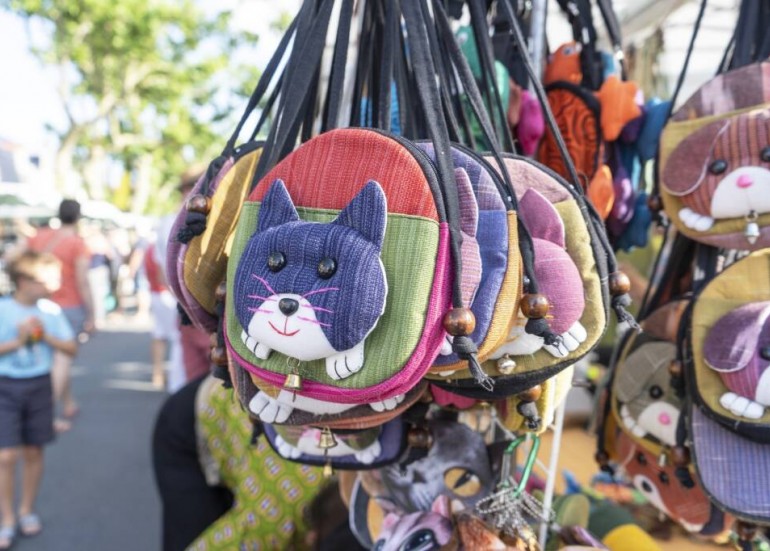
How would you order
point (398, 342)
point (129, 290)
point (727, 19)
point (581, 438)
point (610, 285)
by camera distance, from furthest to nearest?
point (129, 290) < point (727, 19) < point (581, 438) < point (610, 285) < point (398, 342)

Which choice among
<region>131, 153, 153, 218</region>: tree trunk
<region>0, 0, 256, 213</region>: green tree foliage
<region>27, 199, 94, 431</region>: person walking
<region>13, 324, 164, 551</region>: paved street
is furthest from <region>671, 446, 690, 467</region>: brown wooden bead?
<region>131, 153, 153, 218</region>: tree trunk

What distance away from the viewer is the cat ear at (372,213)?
0.35 meters

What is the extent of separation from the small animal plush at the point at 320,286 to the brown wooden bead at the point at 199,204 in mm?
105

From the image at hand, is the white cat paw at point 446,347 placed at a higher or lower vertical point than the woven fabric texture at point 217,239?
lower

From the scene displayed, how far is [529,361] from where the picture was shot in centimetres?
44

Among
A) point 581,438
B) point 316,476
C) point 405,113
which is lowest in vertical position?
point 581,438

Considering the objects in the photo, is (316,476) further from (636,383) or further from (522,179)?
(522,179)

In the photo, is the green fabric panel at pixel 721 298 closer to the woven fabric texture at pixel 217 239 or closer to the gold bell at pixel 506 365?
the gold bell at pixel 506 365

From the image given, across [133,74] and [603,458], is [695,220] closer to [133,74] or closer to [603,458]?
[603,458]

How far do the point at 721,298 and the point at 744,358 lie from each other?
78 mm

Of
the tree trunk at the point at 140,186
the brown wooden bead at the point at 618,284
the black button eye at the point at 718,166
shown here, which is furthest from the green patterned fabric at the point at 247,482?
the tree trunk at the point at 140,186

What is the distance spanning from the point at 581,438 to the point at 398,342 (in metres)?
1.47

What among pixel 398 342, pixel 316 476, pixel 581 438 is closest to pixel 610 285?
Result: pixel 398 342

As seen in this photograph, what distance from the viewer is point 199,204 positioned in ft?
1.47
